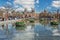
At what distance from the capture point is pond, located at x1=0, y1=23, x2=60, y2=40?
362 cm

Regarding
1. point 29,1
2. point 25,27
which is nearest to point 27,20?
point 25,27

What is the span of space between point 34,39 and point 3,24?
729 millimetres

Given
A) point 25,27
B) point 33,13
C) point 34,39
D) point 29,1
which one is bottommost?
point 34,39

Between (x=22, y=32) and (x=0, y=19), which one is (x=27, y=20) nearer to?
(x=22, y=32)

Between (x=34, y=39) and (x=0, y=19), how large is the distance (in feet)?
2.72

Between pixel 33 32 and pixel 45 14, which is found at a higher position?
pixel 45 14

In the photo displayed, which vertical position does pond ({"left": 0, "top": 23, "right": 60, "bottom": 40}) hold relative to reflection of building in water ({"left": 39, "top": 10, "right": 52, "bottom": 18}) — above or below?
below

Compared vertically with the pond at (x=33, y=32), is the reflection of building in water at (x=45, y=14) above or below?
above

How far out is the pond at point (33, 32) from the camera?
3.62 meters

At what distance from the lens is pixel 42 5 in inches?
146

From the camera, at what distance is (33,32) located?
3.69 metres

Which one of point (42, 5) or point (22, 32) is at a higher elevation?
point (42, 5)

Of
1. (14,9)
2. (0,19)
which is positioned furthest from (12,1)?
(0,19)

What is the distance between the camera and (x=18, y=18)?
3732mm
